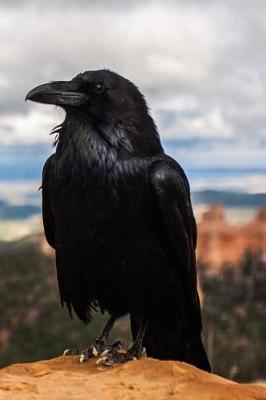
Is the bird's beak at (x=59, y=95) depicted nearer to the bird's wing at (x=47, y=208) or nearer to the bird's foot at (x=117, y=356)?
the bird's wing at (x=47, y=208)

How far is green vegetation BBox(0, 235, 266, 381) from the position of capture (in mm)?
28844

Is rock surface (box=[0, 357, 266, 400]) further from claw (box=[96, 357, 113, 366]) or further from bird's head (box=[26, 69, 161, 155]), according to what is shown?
bird's head (box=[26, 69, 161, 155])

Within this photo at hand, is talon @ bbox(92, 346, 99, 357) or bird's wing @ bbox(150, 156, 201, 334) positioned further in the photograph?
talon @ bbox(92, 346, 99, 357)

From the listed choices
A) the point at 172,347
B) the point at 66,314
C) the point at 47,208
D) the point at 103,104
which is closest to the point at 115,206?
the point at 103,104

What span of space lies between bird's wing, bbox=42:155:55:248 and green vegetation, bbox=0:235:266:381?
20272 millimetres

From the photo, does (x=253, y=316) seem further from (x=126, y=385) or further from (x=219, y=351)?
(x=126, y=385)

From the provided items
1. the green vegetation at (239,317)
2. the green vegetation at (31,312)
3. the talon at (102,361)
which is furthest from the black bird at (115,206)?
the green vegetation at (31,312)

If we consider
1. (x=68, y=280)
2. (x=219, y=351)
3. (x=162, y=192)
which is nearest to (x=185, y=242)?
(x=162, y=192)

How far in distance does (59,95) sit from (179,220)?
1440 millimetres

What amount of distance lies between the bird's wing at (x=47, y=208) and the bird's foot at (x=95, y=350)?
3.73ft

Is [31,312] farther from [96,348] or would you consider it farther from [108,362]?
[108,362]

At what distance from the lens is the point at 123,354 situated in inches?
275

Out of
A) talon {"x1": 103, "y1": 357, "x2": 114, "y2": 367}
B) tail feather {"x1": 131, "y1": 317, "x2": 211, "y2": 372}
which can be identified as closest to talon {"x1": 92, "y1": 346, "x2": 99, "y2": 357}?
talon {"x1": 103, "y1": 357, "x2": 114, "y2": 367}

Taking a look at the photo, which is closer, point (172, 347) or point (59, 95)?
point (59, 95)
